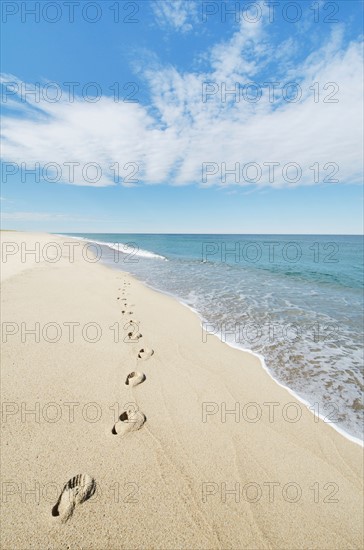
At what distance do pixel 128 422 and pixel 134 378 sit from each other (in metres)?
0.94

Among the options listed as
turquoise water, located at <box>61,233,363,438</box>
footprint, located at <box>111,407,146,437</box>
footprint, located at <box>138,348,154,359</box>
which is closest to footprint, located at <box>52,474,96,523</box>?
footprint, located at <box>111,407,146,437</box>

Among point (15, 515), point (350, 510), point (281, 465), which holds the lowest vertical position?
point (350, 510)

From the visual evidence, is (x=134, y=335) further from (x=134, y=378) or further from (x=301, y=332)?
(x=301, y=332)

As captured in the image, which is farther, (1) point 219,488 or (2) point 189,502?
(1) point 219,488

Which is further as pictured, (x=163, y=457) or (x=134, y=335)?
(x=134, y=335)

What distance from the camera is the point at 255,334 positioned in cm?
659

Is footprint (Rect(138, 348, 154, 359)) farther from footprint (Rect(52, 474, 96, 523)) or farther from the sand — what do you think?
footprint (Rect(52, 474, 96, 523))

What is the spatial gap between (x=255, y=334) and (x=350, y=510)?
425cm

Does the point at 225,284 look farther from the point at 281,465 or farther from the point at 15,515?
the point at 15,515

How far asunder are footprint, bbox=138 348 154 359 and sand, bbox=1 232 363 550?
0.04m

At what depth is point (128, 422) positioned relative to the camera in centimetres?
309

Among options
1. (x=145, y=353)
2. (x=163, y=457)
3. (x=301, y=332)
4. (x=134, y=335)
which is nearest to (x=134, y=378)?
(x=145, y=353)

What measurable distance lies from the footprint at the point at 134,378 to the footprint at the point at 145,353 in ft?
1.90

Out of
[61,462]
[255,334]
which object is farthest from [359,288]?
[61,462]
